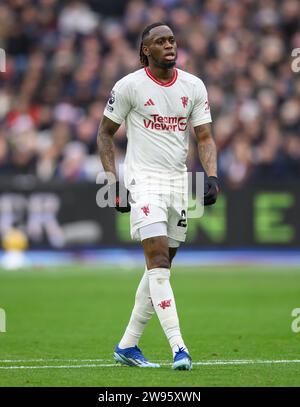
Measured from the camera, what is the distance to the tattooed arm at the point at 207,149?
9.25m

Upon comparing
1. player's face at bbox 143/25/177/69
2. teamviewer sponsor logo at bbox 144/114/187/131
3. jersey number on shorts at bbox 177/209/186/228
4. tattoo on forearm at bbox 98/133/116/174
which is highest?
player's face at bbox 143/25/177/69

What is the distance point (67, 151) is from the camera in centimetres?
2125

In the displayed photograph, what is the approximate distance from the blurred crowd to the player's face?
11652 millimetres

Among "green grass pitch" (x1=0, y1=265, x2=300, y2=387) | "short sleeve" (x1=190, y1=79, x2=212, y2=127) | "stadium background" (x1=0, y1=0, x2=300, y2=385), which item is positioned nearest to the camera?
"green grass pitch" (x1=0, y1=265, x2=300, y2=387)

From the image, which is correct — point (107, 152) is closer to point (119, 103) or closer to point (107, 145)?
point (107, 145)

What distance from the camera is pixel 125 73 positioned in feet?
74.8

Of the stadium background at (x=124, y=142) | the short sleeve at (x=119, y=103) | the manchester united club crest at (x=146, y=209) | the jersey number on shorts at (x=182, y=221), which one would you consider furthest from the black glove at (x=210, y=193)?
the stadium background at (x=124, y=142)

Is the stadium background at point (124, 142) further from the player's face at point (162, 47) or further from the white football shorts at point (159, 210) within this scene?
the player's face at point (162, 47)

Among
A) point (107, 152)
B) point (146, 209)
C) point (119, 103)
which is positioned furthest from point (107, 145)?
point (146, 209)

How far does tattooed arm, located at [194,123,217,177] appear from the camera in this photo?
30.3ft

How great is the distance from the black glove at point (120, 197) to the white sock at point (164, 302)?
532 mm

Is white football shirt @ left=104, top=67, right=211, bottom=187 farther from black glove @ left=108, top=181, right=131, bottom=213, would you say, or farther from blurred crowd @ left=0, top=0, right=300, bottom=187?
blurred crowd @ left=0, top=0, right=300, bottom=187

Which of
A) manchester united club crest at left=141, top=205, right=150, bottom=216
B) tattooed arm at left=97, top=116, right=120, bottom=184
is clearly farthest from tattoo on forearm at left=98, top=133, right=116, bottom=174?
manchester united club crest at left=141, top=205, right=150, bottom=216
